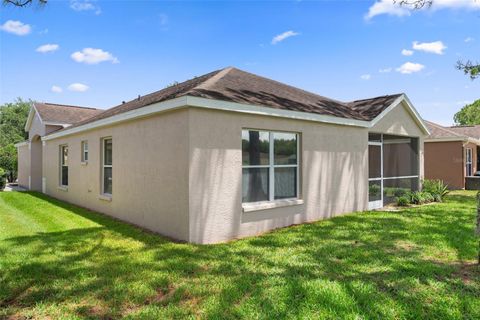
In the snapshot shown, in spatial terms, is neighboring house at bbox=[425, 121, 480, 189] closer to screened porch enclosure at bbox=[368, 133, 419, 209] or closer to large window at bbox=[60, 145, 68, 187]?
screened porch enclosure at bbox=[368, 133, 419, 209]

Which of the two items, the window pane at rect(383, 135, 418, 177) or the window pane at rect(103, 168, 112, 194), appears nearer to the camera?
the window pane at rect(103, 168, 112, 194)

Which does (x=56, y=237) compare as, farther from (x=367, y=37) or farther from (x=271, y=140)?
(x=367, y=37)

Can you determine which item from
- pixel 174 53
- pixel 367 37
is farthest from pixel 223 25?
pixel 367 37

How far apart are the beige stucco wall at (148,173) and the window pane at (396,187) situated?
8935 millimetres

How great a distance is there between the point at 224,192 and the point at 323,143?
3.93m

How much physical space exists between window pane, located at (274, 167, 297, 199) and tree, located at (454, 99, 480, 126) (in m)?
68.4

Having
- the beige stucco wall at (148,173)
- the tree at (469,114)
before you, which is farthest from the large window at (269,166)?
the tree at (469,114)

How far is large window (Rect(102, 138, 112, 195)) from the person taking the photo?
10547 millimetres

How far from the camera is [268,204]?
807cm

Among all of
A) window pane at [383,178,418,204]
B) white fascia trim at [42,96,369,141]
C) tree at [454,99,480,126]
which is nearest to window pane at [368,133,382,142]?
white fascia trim at [42,96,369,141]

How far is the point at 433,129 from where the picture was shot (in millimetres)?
21922

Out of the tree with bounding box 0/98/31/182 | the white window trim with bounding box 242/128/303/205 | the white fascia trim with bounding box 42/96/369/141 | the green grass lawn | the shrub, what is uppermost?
the tree with bounding box 0/98/31/182

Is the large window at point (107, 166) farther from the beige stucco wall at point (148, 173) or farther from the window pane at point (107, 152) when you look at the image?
the beige stucco wall at point (148, 173)

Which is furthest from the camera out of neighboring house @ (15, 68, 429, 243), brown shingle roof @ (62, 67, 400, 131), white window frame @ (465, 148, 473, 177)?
white window frame @ (465, 148, 473, 177)
